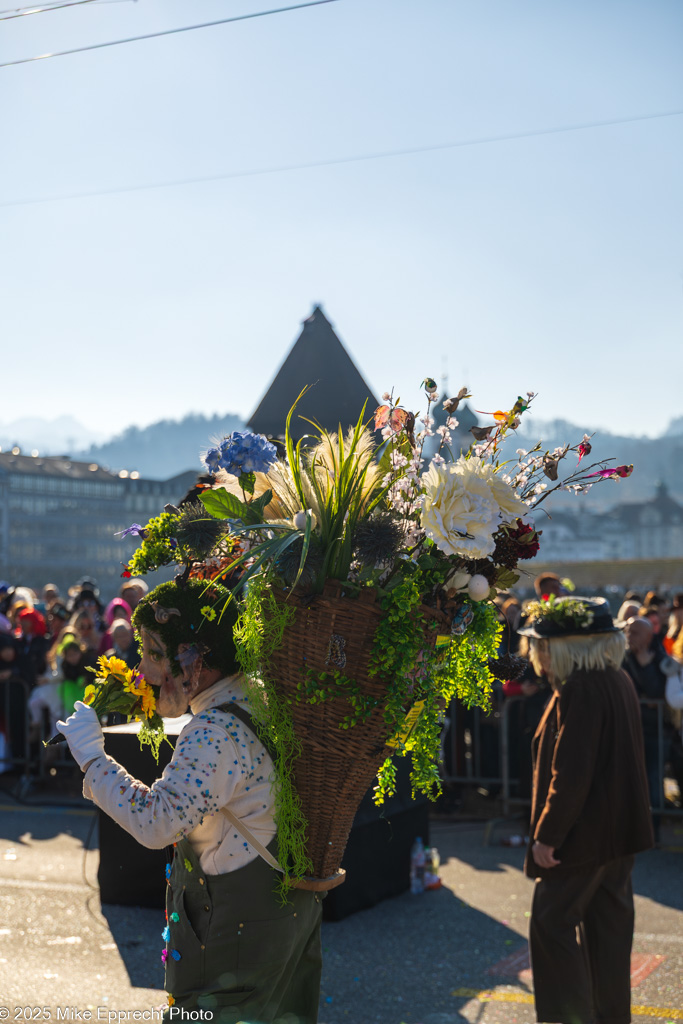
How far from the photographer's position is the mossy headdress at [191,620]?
2.70 m

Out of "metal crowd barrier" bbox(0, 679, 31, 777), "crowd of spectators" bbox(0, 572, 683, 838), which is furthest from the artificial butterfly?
"metal crowd barrier" bbox(0, 679, 31, 777)

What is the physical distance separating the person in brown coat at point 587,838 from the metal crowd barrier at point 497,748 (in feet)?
13.7

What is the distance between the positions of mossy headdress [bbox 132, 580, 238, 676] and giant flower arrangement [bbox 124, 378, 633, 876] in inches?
1.6

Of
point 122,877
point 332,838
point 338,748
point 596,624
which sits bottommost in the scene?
point 122,877

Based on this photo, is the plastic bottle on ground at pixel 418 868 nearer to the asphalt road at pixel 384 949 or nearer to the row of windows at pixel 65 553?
the asphalt road at pixel 384 949

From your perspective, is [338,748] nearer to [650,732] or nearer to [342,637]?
[342,637]

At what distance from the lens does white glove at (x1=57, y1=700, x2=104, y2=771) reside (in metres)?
2.67

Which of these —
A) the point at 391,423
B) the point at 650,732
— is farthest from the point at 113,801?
the point at 650,732

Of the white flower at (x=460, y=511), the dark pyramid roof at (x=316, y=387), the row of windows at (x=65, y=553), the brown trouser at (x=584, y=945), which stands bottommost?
the brown trouser at (x=584, y=945)

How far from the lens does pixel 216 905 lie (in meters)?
2.69

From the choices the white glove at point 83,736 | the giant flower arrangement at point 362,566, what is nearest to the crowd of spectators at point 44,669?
the white glove at point 83,736

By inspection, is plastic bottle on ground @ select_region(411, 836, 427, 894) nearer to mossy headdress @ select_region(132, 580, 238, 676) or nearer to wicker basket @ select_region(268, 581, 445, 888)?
wicker basket @ select_region(268, 581, 445, 888)

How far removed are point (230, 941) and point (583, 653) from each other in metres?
2.16

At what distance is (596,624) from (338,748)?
2.02 meters
